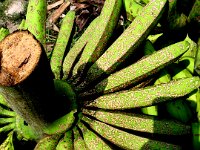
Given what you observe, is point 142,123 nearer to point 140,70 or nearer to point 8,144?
point 140,70

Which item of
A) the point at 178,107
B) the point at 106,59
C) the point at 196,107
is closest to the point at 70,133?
the point at 106,59

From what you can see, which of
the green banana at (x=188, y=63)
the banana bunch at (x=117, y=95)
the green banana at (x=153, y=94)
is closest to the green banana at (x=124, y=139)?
the banana bunch at (x=117, y=95)

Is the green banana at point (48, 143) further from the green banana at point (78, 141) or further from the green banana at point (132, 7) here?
the green banana at point (132, 7)

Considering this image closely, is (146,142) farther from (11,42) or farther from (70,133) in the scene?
(11,42)

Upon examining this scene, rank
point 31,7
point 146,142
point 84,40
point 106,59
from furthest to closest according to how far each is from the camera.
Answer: point 84,40, point 31,7, point 106,59, point 146,142

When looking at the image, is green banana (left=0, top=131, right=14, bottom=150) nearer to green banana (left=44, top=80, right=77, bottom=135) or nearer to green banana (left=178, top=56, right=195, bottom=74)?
green banana (left=44, top=80, right=77, bottom=135)

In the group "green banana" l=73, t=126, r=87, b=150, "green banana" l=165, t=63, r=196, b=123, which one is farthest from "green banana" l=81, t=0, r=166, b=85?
"green banana" l=165, t=63, r=196, b=123

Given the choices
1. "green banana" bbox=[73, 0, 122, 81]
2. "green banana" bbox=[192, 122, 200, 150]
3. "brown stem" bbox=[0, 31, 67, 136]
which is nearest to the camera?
"brown stem" bbox=[0, 31, 67, 136]
